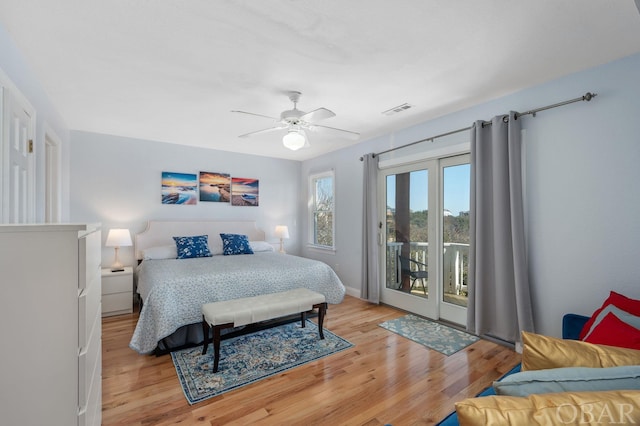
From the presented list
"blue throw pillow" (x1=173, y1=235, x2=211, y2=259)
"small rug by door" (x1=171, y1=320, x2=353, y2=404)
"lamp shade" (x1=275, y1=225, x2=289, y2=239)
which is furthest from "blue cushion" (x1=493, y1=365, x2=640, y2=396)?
"lamp shade" (x1=275, y1=225, x2=289, y2=239)

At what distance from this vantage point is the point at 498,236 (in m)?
2.77

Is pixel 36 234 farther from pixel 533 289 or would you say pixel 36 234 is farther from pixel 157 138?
pixel 157 138

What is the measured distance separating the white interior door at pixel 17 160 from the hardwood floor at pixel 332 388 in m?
1.38

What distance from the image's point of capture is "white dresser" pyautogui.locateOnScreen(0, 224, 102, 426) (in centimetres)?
103

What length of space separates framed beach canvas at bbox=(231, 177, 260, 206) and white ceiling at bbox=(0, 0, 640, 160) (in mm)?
2118

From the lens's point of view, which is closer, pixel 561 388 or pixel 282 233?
pixel 561 388

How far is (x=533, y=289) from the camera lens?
268 cm

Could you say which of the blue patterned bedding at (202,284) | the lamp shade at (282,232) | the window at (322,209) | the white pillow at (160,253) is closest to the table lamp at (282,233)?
the lamp shade at (282,232)

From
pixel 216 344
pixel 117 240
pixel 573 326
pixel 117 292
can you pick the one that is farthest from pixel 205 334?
pixel 573 326

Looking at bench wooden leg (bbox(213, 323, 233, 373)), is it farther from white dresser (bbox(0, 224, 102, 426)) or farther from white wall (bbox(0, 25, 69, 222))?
white wall (bbox(0, 25, 69, 222))

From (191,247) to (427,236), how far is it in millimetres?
3210

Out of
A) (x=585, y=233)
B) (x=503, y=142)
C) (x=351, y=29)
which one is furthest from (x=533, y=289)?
(x=351, y=29)

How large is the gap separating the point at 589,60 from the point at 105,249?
5713mm

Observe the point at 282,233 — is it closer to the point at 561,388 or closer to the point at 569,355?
the point at 569,355
